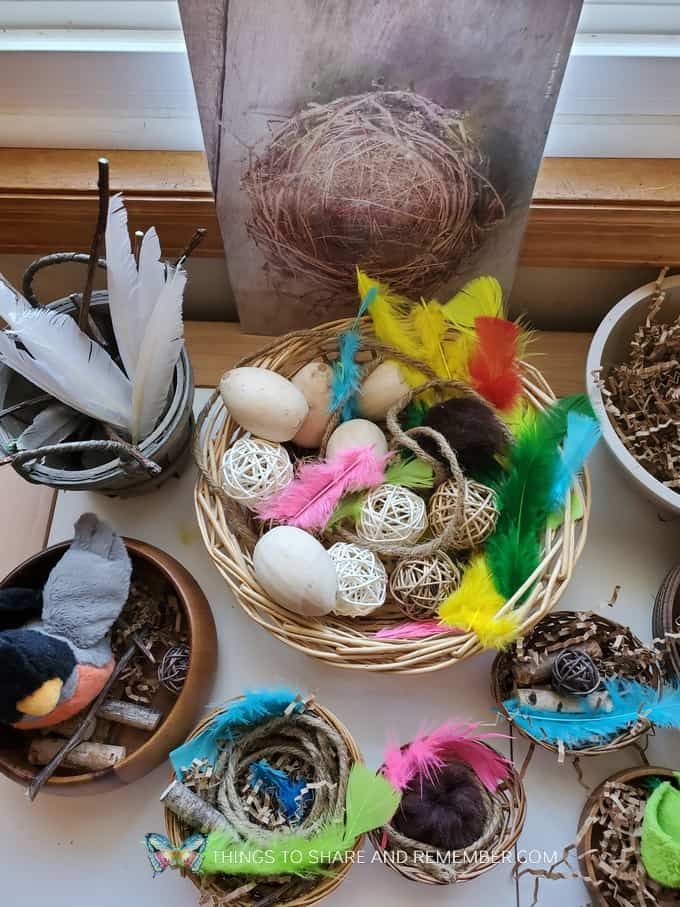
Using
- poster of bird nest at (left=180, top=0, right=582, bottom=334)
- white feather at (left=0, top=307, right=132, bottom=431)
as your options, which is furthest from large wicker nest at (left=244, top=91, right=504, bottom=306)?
white feather at (left=0, top=307, right=132, bottom=431)

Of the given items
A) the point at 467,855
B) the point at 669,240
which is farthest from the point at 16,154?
the point at 467,855

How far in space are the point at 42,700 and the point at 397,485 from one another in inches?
14.3

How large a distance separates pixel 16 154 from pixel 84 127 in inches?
3.3

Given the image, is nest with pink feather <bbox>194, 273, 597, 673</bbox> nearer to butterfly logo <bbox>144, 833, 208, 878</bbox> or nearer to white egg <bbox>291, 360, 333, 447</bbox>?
white egg <bbox>291, 360, 333, 447</bbox>

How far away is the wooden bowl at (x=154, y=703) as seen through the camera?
2.18 feet

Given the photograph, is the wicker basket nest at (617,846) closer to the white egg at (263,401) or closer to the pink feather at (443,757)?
the pink feather at (443,757)

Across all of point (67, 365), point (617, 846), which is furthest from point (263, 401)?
point (617, 846)

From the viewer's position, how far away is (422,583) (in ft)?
2.31

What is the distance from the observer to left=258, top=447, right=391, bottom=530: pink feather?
0.72 metres

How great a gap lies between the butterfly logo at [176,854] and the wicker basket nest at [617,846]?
0.33m

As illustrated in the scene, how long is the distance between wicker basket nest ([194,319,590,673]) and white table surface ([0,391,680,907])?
0.07 m

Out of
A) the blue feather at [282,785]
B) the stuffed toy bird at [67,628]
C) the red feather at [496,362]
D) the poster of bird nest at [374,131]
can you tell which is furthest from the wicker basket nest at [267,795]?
the poster of bird nest at [374,131]

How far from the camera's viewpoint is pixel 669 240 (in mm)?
790

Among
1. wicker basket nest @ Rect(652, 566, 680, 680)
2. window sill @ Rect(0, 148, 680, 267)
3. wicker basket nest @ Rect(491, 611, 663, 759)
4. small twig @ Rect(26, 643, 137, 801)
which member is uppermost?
window sill @ Rect(0, 148, 680, 267)
